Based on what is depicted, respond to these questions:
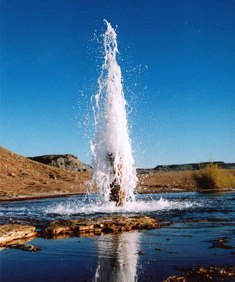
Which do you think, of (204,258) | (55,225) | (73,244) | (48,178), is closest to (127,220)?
(55,225)

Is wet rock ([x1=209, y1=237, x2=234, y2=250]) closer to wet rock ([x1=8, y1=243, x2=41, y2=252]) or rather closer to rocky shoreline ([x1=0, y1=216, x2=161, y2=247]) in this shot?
rocky shoreline ([x1=0, y1=216, x2=161, y2=247])

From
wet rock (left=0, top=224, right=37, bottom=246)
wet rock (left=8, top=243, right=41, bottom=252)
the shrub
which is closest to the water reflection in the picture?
wet rock (left=8, top=243, right=41, bottom=252)

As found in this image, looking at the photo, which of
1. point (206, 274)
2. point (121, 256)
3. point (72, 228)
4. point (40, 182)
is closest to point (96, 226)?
point (72, 228)

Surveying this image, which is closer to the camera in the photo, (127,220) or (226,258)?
(226,258)

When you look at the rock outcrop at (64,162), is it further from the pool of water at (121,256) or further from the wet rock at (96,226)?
the pool of water at (121,256)

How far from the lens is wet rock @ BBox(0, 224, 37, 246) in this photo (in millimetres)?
12247

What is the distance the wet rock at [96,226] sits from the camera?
13.7m

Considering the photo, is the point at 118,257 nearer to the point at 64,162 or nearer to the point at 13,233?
the point at 13,233

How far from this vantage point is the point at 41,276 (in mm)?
8391

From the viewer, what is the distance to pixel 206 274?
26.4 ft

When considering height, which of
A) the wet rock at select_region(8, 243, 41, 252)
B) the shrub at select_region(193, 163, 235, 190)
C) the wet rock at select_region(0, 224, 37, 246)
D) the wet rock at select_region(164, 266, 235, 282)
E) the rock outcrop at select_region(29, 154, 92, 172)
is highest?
the rock outcrop at select_region(29, 154, 92, 172)

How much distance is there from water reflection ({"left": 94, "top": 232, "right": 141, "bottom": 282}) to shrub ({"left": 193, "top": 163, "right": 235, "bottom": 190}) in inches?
1238

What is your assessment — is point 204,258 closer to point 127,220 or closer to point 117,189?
point 127,220

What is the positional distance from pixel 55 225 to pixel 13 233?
1765 millimetres
